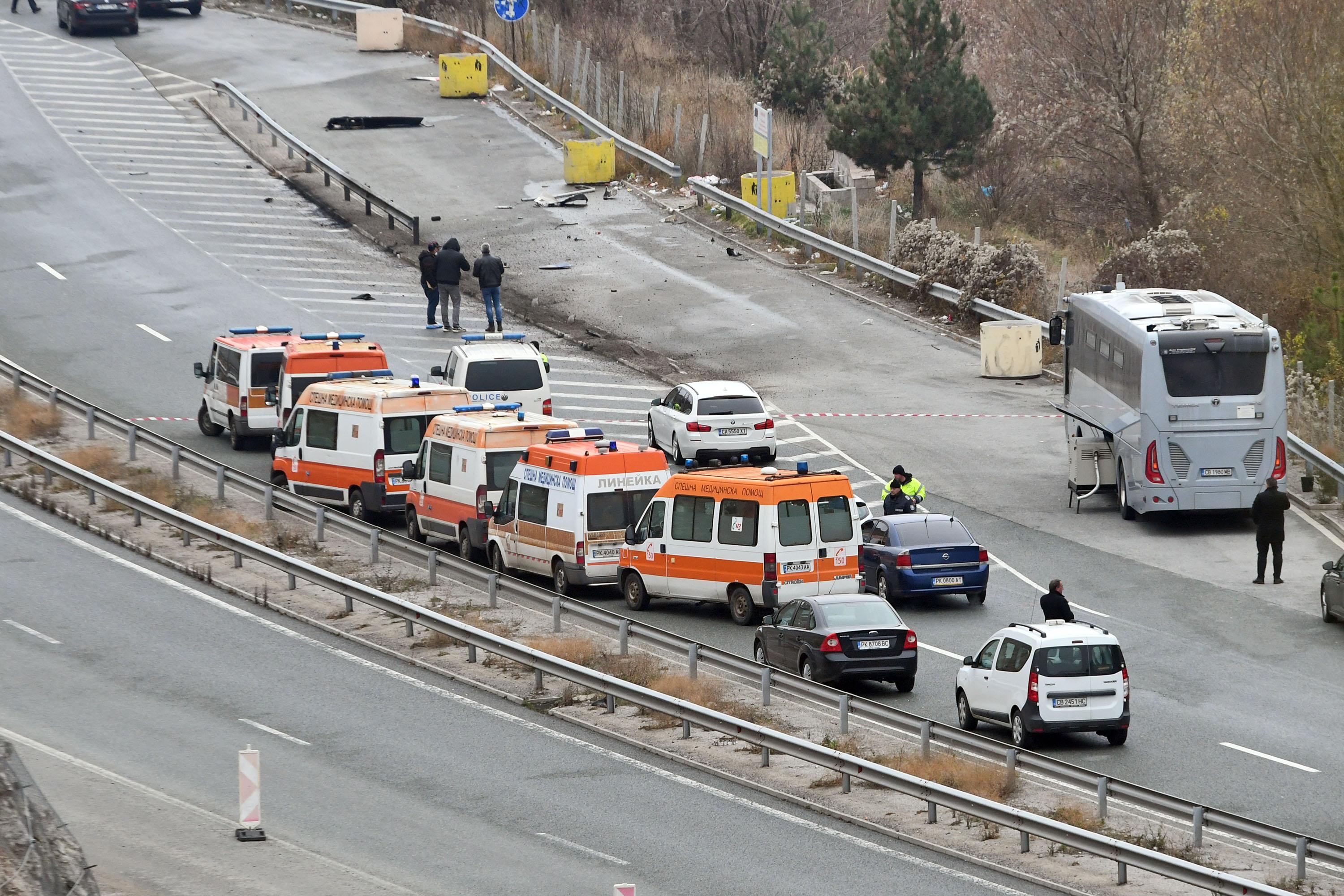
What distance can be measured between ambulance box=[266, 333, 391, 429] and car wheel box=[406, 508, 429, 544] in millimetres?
3864

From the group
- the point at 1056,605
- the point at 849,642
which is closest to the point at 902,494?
the point at 1056,605

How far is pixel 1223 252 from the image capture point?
44906 mm

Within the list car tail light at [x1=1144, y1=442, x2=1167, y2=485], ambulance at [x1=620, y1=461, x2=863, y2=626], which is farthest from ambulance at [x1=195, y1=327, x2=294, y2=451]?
car tail light at [x1=1144, y1=442, x2=1167, y2=485]

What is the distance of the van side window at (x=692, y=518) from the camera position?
2512 centimetres

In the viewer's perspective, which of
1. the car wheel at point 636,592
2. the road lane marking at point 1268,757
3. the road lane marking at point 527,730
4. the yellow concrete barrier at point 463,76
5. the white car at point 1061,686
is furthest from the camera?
the yellow concrete barrier at point 463,76

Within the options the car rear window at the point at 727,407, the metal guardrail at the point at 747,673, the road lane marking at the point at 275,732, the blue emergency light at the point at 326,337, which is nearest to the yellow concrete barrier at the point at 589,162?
the blue emergency light at the point at 326,337

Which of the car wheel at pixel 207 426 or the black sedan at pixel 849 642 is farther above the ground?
the black sedan at pixel 849 642

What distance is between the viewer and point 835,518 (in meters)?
24.8

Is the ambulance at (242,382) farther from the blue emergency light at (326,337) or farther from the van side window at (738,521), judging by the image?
the van side window at (738,521)

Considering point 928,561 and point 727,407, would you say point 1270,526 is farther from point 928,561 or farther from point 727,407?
point 727,407

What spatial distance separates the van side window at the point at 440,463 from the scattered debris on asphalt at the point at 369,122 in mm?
30912

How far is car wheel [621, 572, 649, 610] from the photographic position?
25734mm

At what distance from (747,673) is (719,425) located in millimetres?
12095

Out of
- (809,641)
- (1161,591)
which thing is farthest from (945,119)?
(809,641)
